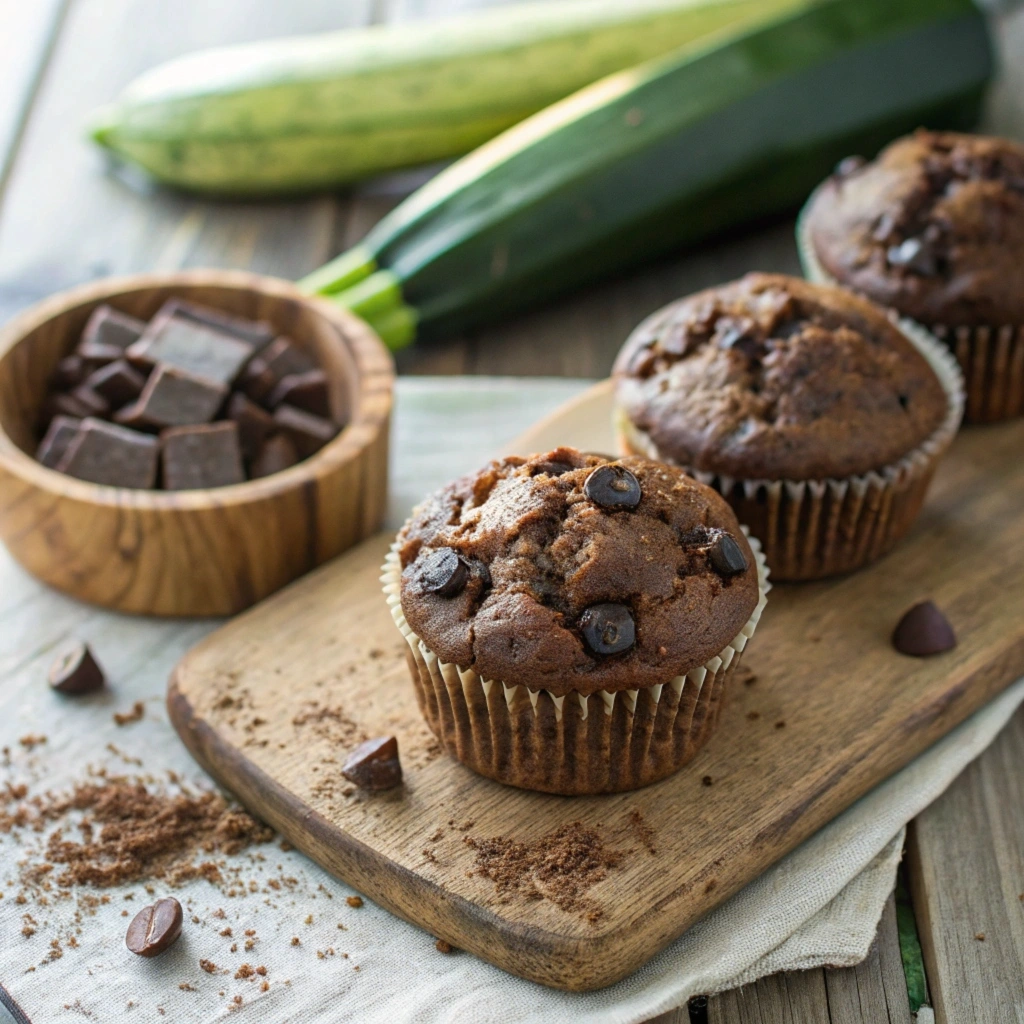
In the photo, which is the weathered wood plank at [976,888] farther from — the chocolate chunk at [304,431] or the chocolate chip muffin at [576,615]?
the chocolate chunk at [304,431]

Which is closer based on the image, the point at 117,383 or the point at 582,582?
the point at 582,582

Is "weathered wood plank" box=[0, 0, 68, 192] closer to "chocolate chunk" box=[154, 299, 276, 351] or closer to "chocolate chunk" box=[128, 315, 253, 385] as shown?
"chocolate chunk" box=[154, 299, 276, 351]

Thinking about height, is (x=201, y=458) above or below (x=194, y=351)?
below

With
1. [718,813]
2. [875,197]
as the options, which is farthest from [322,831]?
[875,197]

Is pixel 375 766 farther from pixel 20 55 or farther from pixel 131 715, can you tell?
pixel 20 55

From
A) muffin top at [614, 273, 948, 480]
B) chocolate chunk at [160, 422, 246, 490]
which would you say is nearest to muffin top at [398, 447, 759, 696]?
muffin top at [614, 273, 948, 480]

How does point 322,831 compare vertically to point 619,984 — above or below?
above

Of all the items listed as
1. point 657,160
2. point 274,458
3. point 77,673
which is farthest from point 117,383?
point 657,160

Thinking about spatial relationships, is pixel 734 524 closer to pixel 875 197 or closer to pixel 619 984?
pixel 619 984
